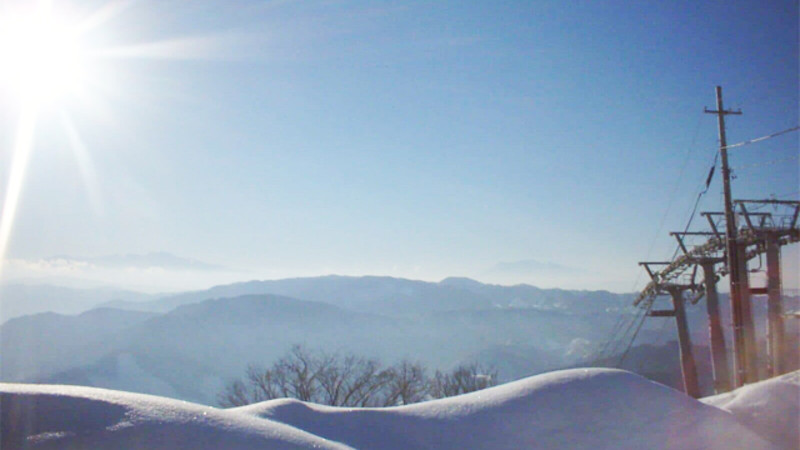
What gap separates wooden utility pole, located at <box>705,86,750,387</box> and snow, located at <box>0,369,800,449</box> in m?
8.85

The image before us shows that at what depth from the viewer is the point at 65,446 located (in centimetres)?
426

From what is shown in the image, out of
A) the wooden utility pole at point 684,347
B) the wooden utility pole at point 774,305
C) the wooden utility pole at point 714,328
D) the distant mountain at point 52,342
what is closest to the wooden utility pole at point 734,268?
the wooden utility pole at point 774,305

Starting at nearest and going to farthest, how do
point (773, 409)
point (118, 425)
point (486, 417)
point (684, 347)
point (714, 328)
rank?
point (118, 425)
point (773, 409)
point (486, 417)
point (714, 328)
point (684, 347)

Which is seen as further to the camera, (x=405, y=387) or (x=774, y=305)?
(x=405, y=387)

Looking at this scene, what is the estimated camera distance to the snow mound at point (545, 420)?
6.28m

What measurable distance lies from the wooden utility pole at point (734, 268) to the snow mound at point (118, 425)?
50.4 feet

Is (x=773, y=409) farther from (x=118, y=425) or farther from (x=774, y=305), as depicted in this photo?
(x=774, y=305)

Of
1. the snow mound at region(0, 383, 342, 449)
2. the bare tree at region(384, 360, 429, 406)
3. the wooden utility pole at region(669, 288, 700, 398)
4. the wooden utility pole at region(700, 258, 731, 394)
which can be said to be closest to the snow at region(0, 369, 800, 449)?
the snow mound at region(0, 383, 342, 449)

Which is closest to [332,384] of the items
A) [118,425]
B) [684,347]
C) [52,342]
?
[684,347]

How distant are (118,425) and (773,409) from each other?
850 cm

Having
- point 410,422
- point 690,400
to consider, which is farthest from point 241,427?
point 690,400

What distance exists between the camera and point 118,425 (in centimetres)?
454

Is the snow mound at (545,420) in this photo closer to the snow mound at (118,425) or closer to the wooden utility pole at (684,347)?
the snow mound at (118,425)

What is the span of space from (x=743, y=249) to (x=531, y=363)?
148 metres
